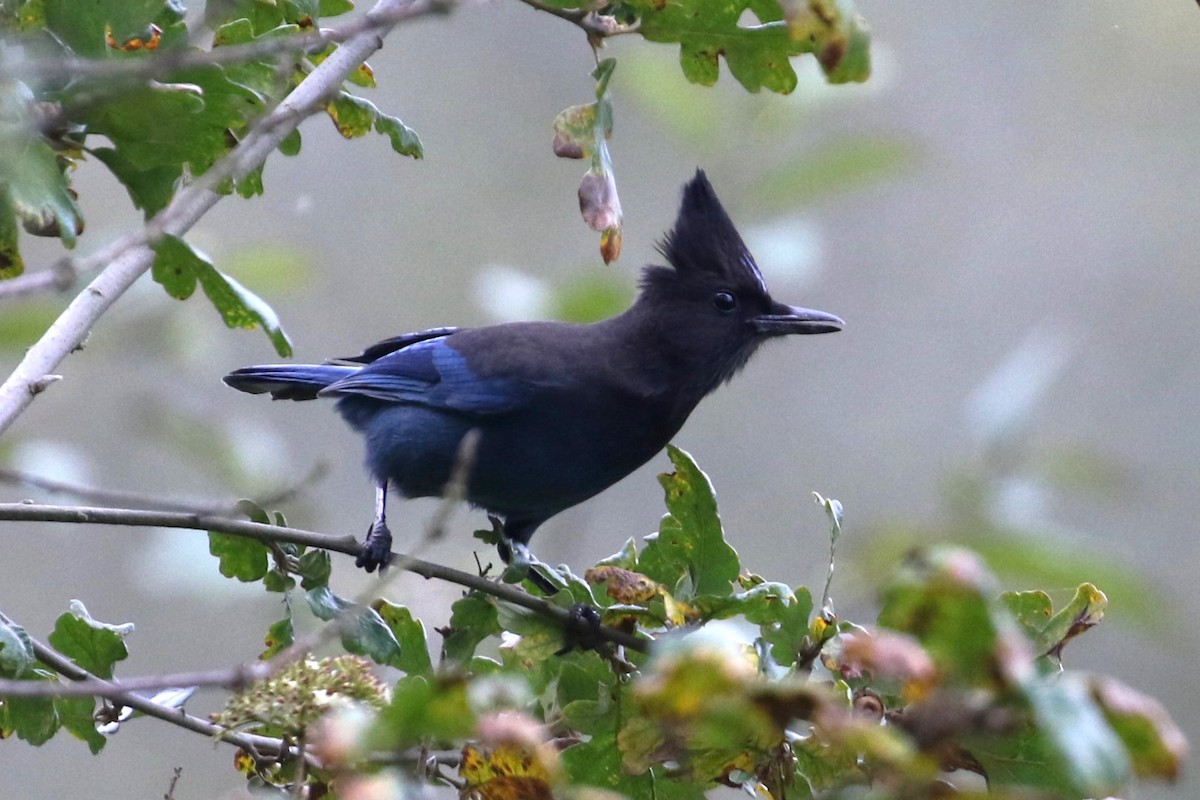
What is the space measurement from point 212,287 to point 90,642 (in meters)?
0.63

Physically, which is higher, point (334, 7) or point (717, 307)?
point (334, 7)

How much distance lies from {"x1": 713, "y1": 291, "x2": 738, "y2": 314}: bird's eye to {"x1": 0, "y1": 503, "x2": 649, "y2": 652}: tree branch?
5.58 ft

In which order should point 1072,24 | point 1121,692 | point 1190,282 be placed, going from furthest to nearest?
point 1072,24, point 1190,282, point 1121,692

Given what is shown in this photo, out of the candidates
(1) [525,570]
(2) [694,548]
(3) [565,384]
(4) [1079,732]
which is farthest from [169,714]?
(3) [565,384]

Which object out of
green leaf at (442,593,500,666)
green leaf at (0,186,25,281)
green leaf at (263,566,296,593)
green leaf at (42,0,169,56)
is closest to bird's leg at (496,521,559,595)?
green leaf at (442,593,500,666)

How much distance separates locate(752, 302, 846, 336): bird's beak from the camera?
412 centimetres

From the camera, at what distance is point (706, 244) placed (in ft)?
13.4

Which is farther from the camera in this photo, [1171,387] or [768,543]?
[1171,387]

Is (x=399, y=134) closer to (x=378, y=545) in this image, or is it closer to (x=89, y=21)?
(x=89, y=21)

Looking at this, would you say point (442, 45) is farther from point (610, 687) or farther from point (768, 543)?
point (610, 687)

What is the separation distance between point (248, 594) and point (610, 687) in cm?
152

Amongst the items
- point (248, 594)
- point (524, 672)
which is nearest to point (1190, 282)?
point (248, 594)

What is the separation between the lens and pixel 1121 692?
1182mm

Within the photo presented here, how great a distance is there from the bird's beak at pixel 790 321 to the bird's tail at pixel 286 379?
3.92 feet
